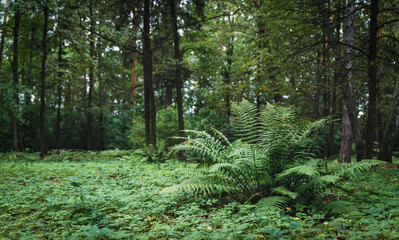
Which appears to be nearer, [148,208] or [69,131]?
[148,208]

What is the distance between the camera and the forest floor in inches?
93.9

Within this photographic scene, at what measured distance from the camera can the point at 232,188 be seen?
3539 millimetres

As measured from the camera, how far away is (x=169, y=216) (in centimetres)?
312

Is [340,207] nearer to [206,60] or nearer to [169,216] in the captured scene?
[169,216]

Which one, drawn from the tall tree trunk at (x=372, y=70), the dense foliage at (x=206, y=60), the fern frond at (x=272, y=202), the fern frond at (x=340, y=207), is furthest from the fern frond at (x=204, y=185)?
the tall tree trunk at (x=372, y=70)

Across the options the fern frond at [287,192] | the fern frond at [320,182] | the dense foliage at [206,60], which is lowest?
the fern frond at [287,192]

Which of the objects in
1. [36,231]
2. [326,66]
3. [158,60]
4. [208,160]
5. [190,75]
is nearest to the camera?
[36,231]

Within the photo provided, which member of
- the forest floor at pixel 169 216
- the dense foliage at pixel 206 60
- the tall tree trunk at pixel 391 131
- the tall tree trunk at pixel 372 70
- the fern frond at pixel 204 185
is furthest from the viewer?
the dense foliage at pixel 206 60

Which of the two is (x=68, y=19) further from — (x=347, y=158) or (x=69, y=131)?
(x=347, y=158)

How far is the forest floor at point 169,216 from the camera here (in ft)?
7.82

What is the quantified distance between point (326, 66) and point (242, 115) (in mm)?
4287

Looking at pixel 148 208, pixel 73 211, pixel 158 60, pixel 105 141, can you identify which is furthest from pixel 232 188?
pixel 105 141

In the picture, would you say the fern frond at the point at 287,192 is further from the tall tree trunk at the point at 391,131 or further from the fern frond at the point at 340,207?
the tall tree trunk at the point at 391,131

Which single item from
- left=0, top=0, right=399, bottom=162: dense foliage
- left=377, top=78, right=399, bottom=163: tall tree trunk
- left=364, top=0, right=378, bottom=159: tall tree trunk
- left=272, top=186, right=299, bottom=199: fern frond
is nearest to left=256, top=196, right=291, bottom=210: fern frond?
left=272, top=186, right=299, bottom=199: fern frond
